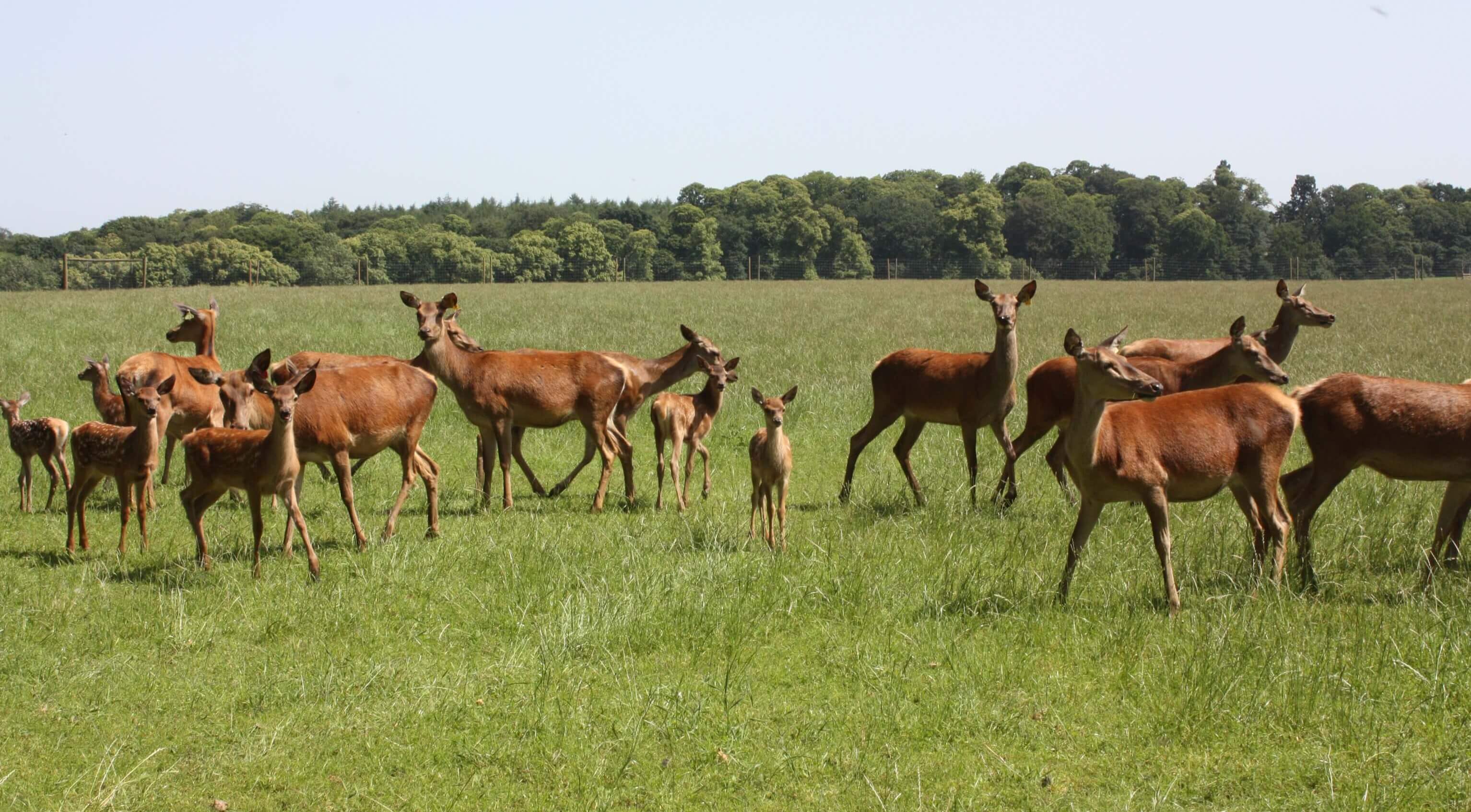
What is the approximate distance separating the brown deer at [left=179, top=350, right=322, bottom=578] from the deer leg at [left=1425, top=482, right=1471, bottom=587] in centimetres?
747

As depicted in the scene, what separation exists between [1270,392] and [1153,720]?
301 cm

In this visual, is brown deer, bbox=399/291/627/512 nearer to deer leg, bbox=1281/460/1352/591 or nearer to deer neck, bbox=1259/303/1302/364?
deer leg, bbox=1281/460/1352/591

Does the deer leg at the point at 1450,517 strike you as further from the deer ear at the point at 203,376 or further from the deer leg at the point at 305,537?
the deer ear at the point at 203,376

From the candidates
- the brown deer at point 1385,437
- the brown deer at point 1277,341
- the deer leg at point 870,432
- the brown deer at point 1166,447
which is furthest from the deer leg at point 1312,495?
the deer leg at point 870,432

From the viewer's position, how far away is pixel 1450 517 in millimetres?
8203

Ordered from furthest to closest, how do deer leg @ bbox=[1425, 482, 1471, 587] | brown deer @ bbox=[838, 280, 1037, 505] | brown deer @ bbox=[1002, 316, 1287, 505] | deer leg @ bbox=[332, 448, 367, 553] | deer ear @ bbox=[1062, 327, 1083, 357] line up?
1. brown deer @ bbox=[838, 280, 1037, 505]
2. brown deer @ bbox=[1002, 316, 1287, 505]
3. deer leg @ bbox=[332, 448, 367, 553]
4. deer leg @ bbox=[1425, 482, 1471, 587]
5. deer ear @ bbox=[1062, 327, 1083, 357]

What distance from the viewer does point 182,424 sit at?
36.0 ft

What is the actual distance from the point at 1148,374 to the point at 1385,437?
250 centimetres

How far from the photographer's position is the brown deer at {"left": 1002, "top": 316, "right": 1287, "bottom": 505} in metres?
10.2

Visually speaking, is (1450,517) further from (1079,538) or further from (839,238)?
(839,238)

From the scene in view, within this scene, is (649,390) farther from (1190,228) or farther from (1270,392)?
(1190,228)

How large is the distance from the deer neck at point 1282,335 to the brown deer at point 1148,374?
1657 millimetres

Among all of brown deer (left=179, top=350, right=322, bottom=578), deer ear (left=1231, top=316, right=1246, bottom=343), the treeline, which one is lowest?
brown deer (left=179, top=350, right=322, bottom=578)

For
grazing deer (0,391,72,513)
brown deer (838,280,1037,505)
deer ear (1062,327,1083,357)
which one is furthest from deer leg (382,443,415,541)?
deer ear (1062,327,1083,357)
